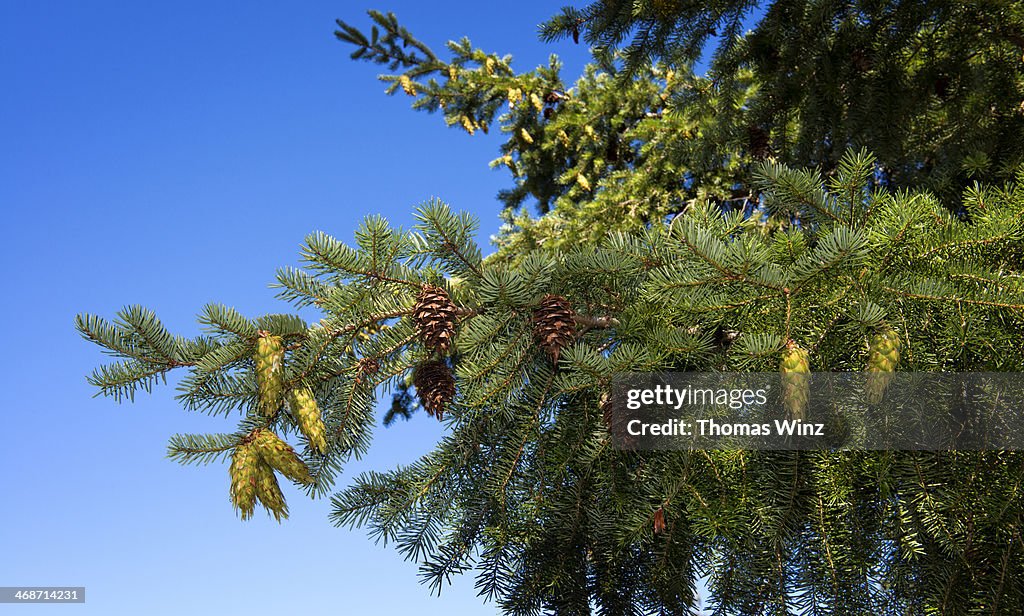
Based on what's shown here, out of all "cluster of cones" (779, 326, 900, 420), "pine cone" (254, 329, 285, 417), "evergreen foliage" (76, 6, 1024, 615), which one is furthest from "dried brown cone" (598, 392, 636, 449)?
"pine cone" (254, 329, 285, 417)

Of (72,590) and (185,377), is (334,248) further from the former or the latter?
(72,590)

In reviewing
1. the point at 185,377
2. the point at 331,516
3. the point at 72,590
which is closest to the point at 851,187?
the point at 331,516

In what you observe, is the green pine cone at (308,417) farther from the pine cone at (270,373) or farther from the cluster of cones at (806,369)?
the cluster of cones at (806,369)

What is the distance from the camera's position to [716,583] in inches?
102

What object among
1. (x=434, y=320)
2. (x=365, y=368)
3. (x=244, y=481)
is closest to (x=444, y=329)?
(x=434, y=320)

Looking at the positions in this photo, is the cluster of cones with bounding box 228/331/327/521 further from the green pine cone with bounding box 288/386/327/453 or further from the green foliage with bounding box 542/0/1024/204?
the green foliage with bounding box 542/0/1024/204

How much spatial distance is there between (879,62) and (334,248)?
3042 mm

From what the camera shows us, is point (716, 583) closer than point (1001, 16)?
Yes

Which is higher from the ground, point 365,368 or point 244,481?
point 365,368

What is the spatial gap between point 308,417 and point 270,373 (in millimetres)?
154

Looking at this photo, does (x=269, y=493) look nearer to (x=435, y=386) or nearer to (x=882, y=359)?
(x=435, y=386)

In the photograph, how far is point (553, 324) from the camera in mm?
2326

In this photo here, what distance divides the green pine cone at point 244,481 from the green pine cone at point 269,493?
0.04ft

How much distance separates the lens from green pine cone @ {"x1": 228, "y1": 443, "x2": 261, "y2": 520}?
206 centimetres
